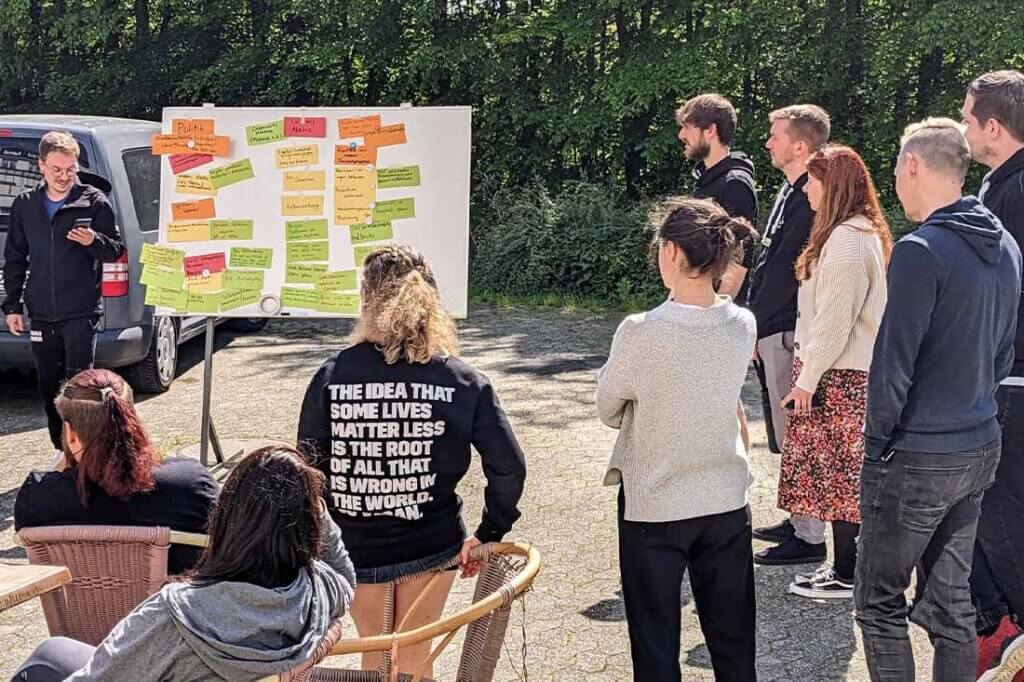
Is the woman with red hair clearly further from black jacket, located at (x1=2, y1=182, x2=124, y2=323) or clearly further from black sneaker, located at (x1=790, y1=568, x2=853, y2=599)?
black jacket, located at (x1=2, y1=182, x2=124, y2=323)

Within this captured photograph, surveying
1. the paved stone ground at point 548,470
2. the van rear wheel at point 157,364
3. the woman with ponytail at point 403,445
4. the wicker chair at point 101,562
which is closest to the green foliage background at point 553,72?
the paved stone ground at point 548,470

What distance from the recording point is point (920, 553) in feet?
11.5

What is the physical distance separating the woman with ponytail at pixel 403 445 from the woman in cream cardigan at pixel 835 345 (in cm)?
169

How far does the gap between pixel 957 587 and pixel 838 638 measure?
1043 mm

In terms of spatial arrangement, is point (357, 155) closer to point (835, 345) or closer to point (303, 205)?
point (303, 205)

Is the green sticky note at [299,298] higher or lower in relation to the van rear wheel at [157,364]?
higher

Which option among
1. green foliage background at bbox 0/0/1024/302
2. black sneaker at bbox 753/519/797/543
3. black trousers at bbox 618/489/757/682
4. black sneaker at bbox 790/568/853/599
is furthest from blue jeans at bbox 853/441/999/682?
green foliage background at bbox 0/0/1024/302

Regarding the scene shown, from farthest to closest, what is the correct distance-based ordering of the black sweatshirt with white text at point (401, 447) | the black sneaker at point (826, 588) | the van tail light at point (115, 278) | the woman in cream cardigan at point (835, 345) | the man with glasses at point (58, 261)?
the van tail light at point (115, 278)
the man with glasses at point (58, 261)
the black sneaker at point (826, 588)
the woman in cream cardigan at point (835, 345)
the black sweatshirt with white text at point (401, 447)

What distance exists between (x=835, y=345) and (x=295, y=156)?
278 centimetres

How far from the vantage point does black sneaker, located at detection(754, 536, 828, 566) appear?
5266mm

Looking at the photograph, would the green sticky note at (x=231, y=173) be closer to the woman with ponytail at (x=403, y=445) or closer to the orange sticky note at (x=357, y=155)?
the orange sticky note at (x=357, y=155)

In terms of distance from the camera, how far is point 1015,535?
163 inches

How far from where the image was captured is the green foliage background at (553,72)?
1405cm

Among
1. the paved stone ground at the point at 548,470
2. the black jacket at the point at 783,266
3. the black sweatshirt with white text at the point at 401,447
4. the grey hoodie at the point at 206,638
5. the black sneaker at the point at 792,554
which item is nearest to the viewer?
the grey hoodie at the point at 206,638
